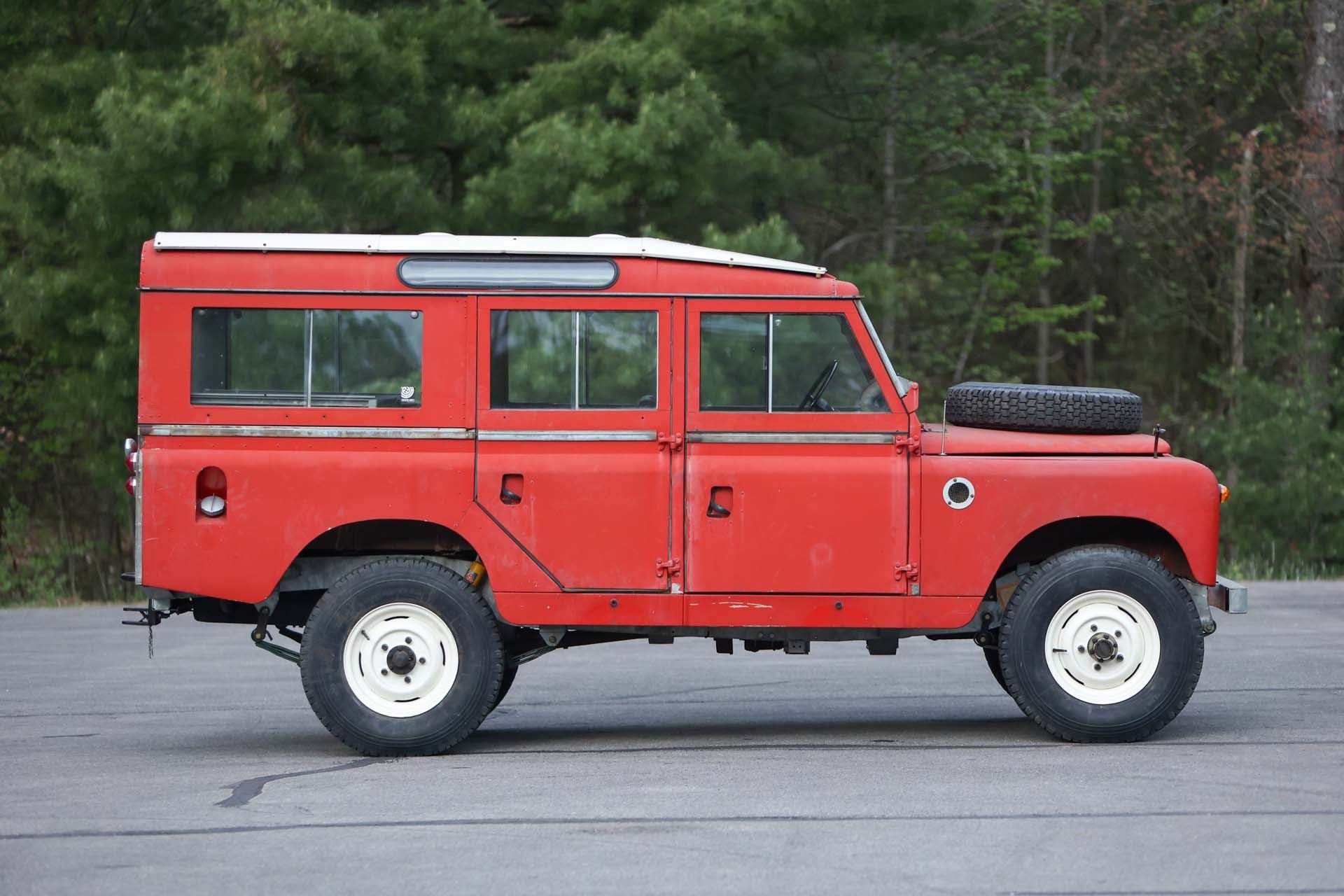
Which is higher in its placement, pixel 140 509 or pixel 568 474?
pixel 568 474

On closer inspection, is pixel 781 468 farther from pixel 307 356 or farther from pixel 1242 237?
pixel 1242 237

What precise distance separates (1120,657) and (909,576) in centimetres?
114

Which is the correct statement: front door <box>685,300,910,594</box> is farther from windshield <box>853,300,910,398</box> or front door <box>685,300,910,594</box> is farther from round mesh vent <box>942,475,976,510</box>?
round mesh vent <box>942,475,976,510</box>

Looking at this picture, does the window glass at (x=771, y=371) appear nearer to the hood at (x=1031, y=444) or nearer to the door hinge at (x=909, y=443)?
the door hinge at (x=909, y=443)

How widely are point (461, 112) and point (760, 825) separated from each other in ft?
47.7

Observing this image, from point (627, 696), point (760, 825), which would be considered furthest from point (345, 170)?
point (760, 825)

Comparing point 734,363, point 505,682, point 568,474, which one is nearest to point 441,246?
point 568,474

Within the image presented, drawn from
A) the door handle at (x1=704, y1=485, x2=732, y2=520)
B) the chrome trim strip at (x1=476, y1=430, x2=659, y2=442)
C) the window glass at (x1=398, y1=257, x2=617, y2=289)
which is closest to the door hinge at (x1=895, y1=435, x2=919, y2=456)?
the door handle at (x1=704, y1=485, x2=732, y2=520)

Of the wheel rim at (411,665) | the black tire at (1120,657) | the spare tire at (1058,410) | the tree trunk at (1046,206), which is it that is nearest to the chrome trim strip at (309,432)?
the wheel rim at (411,665)

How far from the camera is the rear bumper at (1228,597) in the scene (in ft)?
27.3

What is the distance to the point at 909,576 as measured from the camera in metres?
8.30

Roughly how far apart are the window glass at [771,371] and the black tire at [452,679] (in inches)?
62.5

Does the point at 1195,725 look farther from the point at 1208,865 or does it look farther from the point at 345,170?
the point at 345,170

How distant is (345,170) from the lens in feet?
64.7
